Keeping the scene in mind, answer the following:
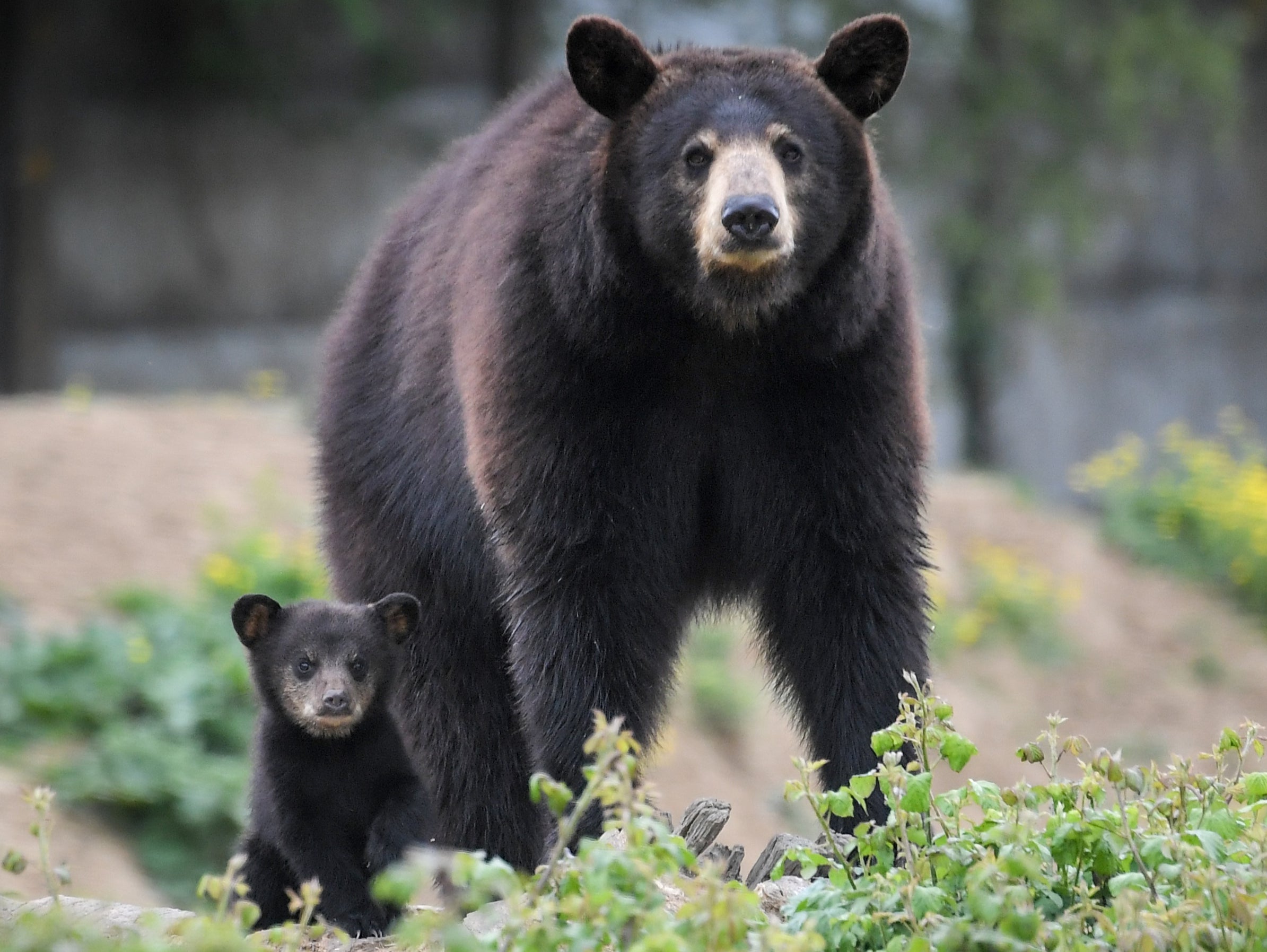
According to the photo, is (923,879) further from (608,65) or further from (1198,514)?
(1198,514)

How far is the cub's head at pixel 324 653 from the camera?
407 centimetres

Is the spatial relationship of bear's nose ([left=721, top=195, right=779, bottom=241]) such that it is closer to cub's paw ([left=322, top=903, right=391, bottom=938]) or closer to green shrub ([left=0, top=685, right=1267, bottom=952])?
green shrub ([left=0, top=685, right=1267, bottom=952])

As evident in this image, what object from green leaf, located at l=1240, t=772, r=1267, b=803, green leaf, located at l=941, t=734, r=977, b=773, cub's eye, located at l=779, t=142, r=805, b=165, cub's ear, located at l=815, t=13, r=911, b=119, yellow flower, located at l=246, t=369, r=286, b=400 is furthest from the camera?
yellow flower, located at l=246, t=369, r=286, b=400

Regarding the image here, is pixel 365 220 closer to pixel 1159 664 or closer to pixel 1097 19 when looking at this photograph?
pixel 1097 19

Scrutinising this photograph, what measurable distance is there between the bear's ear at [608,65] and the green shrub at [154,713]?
12.8 feet

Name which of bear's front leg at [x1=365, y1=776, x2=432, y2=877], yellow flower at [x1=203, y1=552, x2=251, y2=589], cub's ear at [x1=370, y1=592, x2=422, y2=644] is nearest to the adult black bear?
cub's ear at [x1=370, y1=592, x2=422, y2=644]

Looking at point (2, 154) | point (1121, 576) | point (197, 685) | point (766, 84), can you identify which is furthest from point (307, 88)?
point (766, 84)

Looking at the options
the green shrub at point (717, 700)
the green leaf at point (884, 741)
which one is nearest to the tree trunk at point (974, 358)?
the green shrub at point (717, 700)

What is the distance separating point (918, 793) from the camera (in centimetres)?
314

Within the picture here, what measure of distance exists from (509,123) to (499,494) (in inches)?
52.7

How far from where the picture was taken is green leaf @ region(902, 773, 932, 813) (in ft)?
10.3

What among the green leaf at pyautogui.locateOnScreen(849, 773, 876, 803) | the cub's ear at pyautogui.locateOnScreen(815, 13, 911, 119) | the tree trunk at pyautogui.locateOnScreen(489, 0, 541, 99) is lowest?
the green leaf at pyautogui.locateOnScreen(849, 773, 876, 803)

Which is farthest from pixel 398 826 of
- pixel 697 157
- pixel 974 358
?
pixel 974 358

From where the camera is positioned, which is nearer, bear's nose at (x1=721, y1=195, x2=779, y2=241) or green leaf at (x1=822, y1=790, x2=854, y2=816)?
green leaf at (x1=822, y1=790, x2=854, y2=816)
